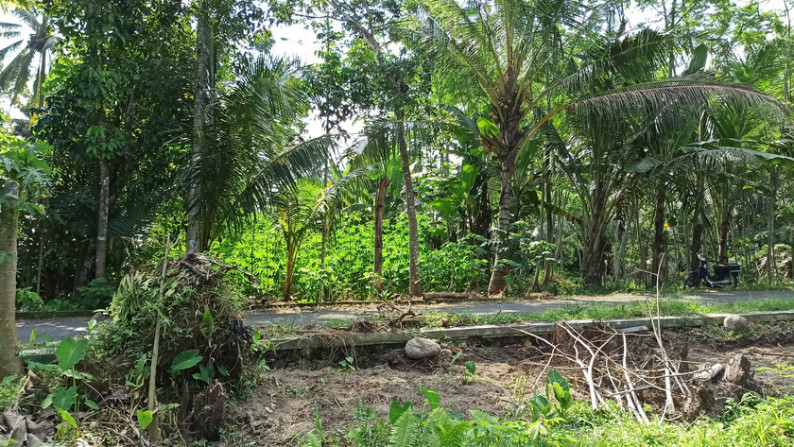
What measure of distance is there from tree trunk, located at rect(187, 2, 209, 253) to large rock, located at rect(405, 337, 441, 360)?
4.75m

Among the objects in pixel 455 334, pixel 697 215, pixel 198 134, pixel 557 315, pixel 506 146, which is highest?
pixel 506 146

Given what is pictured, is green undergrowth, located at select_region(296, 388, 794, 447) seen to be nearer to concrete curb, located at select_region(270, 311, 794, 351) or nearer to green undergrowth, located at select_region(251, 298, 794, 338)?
concrete curb, located at select_region(270, 311, 794, 351)

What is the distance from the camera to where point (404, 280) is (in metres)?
11.5

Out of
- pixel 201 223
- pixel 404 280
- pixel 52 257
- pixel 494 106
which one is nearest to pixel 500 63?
pixel 494 106

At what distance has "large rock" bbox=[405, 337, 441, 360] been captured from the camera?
534 centimetres

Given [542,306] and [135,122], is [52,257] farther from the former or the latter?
[542,306]

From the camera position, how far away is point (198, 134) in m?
8.84

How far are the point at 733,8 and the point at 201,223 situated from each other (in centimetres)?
1611

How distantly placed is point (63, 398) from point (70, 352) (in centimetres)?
32

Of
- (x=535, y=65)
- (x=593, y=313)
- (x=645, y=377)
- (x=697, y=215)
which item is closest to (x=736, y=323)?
(x=593, y=313)

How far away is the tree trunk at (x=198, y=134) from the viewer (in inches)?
338

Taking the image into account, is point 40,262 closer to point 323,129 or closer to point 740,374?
point 323,129

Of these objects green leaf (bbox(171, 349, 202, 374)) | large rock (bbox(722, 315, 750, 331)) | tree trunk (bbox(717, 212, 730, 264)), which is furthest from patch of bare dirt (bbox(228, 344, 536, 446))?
tree trunk (bbox(717, 212, 730, 264))

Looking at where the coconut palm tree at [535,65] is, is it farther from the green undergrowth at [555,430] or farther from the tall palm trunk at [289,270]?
the green undergrowth at [555,430]
